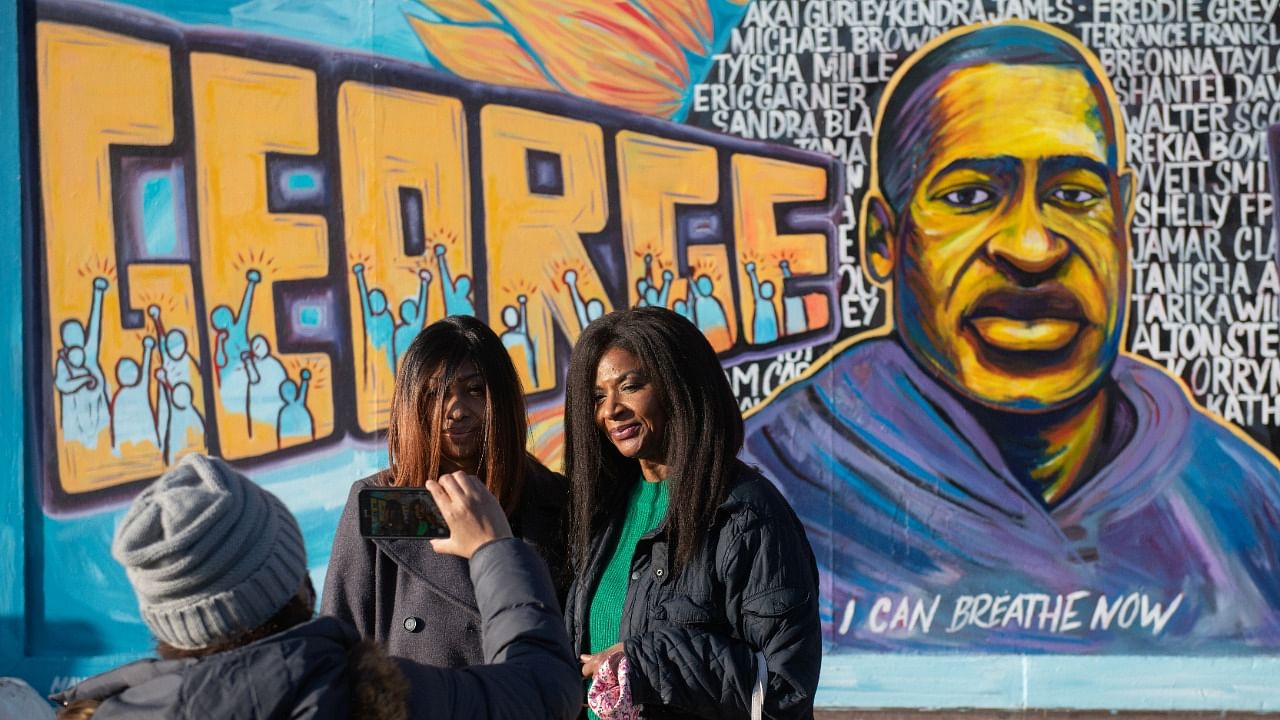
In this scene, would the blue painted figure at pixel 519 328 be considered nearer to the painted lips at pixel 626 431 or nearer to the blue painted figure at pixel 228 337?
the blue painted figure at pixel 228 337

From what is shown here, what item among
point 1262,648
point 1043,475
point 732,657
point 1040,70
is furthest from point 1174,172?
point 732,657

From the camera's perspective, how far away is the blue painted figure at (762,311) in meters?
5.87

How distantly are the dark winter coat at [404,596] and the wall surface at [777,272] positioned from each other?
2967mm

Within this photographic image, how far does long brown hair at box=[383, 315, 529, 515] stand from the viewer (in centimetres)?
303

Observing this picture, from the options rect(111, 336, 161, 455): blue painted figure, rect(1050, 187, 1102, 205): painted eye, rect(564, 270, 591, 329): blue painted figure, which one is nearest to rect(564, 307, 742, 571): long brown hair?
rect(564, 270, 591, 329): blue painted figure

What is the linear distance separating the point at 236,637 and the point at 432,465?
1301 millimetres

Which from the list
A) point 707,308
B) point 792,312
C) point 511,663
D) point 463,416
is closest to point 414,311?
point 707,308

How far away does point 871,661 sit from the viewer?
5.79 metres

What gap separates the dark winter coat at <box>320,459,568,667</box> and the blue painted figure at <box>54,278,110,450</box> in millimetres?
3500

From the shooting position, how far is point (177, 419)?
20.0 feet

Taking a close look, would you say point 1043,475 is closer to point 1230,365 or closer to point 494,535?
point 1230,365

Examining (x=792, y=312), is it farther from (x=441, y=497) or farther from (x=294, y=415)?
(x=441, y=497)

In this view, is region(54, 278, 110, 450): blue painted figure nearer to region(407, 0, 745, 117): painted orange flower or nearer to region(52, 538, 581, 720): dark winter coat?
region(407, 0, 745, 117): painted orange flower

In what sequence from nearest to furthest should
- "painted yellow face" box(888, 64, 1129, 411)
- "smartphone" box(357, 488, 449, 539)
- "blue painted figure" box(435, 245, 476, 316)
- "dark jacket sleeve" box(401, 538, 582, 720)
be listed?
"dark jacket sleeve" box(401, 538, 582, 720) < "smartphone" box(357, 488, 449, 539) < "painted yellow face" box(888, 64, 1129, 411) < "blue painted figure" box(435, 245, 476, 316)
